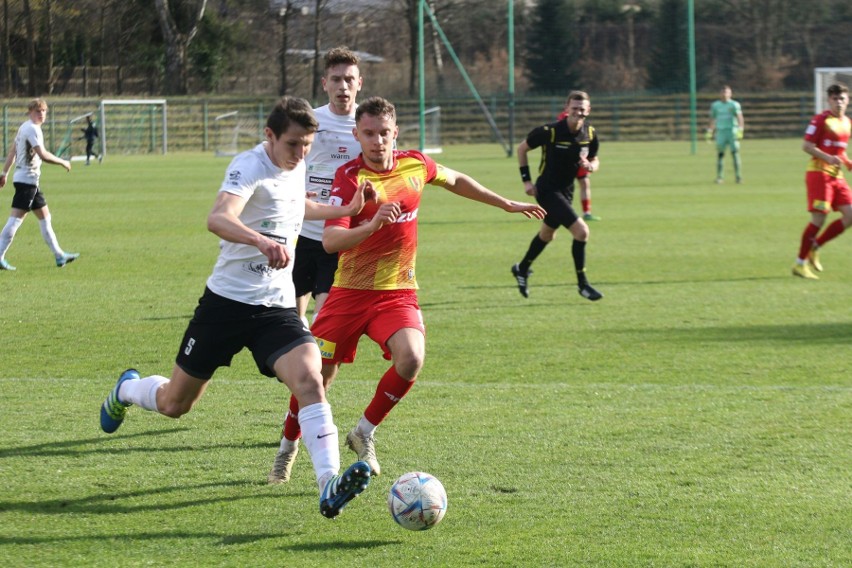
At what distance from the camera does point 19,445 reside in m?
6.49

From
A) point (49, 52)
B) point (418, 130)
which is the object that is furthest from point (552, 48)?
point (49, 52)

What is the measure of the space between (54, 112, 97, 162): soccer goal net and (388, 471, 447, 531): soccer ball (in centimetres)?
4123

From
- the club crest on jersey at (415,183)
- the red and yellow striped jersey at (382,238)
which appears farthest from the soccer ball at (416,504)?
the club crest on jersey at (415,183)

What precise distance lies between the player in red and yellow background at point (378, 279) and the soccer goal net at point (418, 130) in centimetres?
4217

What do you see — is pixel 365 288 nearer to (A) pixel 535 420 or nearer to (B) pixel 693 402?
(A) pixel 535 420

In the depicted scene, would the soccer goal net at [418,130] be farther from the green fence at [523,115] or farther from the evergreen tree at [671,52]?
the evergreen tree at [671,52]

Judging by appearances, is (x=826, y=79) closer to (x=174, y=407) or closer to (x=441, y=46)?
(x=441, y=46)

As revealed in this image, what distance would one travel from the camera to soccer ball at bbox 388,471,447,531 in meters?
4.90

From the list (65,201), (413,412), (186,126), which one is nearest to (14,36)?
(186,126)

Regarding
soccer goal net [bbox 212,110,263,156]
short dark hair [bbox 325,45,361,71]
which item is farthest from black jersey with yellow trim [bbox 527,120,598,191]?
soccer goal net [bbox 212,110,263,156]

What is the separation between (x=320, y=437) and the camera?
16.7 feet

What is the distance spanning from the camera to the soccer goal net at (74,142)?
44.7 m

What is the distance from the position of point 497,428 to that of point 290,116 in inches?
98.1

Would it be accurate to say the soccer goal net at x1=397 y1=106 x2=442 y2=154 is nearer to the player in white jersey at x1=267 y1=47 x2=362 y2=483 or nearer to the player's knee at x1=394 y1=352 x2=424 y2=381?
the player in white jersey at x1=267 y1=47 x2=362 y2=483
